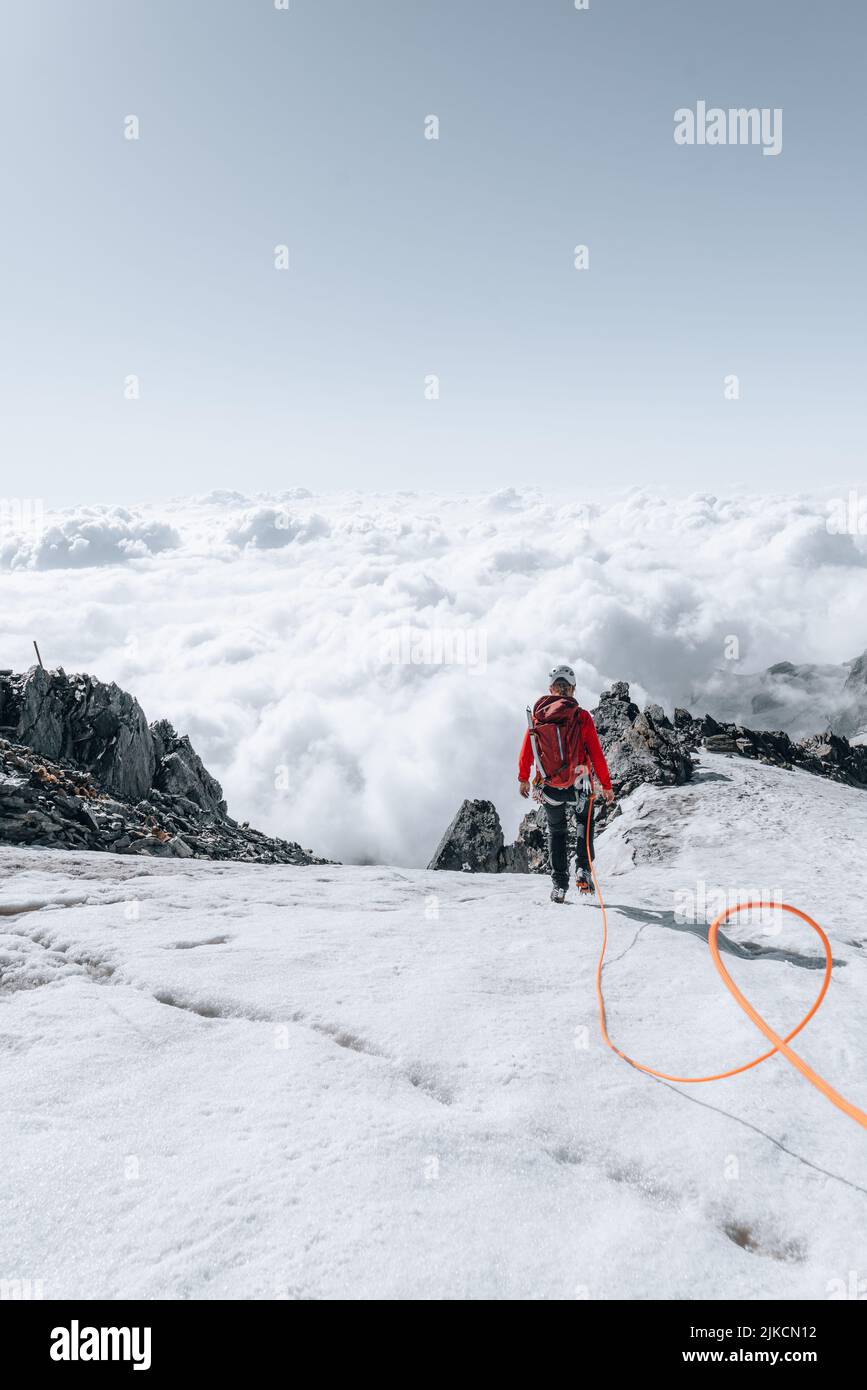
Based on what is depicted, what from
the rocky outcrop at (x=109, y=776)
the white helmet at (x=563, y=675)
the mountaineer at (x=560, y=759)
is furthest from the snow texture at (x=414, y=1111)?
the rocky outcrop at (x=109, y=776)

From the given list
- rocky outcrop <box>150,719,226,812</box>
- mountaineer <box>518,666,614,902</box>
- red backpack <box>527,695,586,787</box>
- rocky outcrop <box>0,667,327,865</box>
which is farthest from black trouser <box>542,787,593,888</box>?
rocky outcrop <box>150,719,226,812</box>

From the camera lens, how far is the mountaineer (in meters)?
10.3

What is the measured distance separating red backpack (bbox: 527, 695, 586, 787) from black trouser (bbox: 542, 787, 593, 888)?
29 centimetres

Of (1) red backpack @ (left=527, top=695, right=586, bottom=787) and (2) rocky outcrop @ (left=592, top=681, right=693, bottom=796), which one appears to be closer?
(1) red backpack @ (left=527, top=695, right=586, bottom=787)

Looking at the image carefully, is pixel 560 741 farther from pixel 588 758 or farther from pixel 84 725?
pixel 84 725

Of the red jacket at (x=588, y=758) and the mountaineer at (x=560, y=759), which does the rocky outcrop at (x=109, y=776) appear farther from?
the red jacket at (x=588, y=758)

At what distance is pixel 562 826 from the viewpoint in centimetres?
1079

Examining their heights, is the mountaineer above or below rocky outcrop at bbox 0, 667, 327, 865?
above

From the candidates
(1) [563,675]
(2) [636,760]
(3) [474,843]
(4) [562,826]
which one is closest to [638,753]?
(2) [636,760]

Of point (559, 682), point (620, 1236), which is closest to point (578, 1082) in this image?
point (620, 1236)

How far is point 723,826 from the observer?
798 inches

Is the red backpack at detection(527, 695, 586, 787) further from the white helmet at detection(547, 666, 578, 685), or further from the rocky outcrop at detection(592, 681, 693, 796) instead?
the rocky outcrop at detection(592, 681, 693, 796)

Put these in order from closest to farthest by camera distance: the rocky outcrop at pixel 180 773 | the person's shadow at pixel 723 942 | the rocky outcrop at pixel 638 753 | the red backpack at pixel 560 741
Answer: the person's shadow at pixel 723 942 → the red backpack at pixel 560 741 → the rocky outcrop at pixel 638 753 → the rocky outcrop at pixel 180 773

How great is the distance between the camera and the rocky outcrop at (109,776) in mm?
17922
